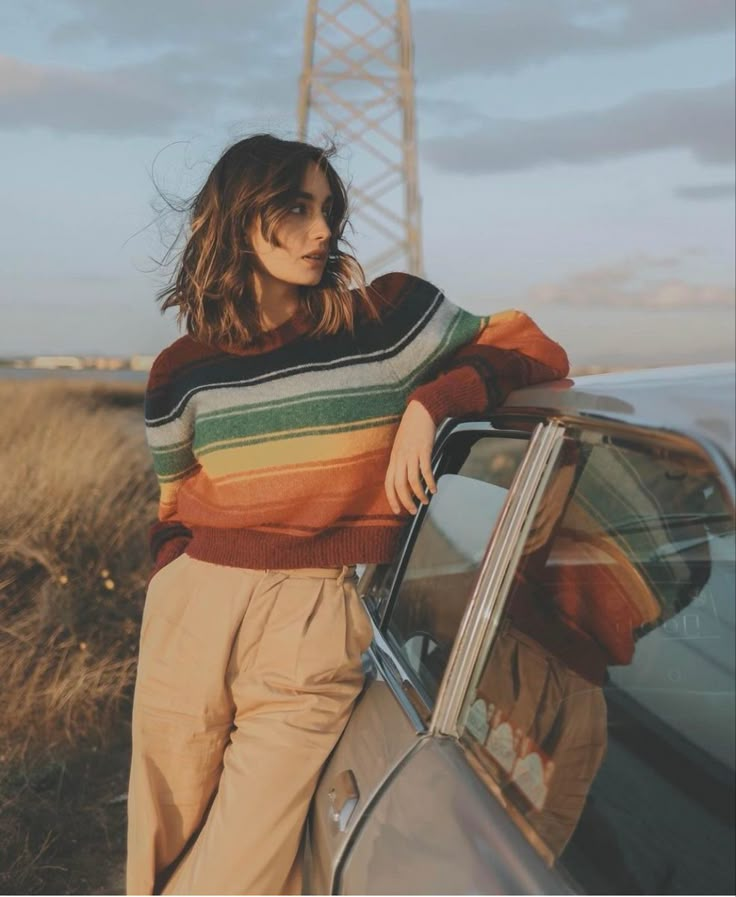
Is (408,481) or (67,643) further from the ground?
(408,481)

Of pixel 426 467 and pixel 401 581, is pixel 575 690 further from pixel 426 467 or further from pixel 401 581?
pixel 401 581

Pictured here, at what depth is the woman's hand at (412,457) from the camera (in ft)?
6.50

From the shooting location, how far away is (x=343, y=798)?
1774 millimetres

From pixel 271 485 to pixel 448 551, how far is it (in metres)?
0.39

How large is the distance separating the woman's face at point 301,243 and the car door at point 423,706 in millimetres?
496

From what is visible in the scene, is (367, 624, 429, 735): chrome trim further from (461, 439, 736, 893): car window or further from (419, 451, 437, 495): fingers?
(419, 451, 437, 495): fingers

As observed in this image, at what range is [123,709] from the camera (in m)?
4.55

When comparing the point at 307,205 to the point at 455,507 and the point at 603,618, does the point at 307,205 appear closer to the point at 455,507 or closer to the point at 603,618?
the point at 455,507

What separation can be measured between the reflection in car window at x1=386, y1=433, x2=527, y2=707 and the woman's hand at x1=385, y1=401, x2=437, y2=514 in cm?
11

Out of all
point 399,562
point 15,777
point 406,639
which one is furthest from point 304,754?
point 15,777

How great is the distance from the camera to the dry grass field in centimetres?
350

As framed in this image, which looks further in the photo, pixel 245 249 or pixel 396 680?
pixel 245 249

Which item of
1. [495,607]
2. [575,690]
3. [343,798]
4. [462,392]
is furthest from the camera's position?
[462,392]

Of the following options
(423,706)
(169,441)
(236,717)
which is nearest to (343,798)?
(423,706)
